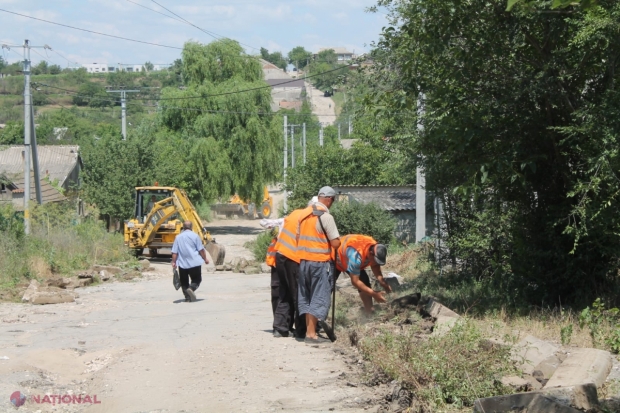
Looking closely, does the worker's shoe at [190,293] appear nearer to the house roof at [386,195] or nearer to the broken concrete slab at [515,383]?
the broken concrete slab at [515,383]

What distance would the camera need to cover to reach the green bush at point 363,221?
2536 cm

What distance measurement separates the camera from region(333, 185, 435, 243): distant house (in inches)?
1180

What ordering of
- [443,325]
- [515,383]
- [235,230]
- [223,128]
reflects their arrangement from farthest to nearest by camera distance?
[235,230] < [223,128] < [443,325] < [515,383]

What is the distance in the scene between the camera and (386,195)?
3256 centimetres

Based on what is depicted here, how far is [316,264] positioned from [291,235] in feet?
1.75

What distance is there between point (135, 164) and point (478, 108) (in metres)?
31.1

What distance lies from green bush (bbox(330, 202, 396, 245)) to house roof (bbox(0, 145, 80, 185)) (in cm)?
3564

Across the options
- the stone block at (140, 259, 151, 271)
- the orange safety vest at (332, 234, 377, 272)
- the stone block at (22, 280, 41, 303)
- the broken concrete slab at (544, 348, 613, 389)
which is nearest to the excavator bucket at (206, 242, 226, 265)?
the stone block at (140, 259, 151, 271)

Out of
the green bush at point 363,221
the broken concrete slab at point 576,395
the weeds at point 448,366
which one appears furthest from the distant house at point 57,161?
the broken concrete slab at point 576,395

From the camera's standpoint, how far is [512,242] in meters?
13.5

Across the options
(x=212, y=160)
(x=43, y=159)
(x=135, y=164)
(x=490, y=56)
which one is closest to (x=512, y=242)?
(x=490, y=56)

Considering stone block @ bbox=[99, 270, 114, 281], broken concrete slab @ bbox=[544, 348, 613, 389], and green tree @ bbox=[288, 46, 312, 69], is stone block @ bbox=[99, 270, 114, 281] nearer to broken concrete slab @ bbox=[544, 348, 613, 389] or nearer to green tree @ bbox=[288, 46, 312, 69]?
broken concrete slab @ bbox=[544, 348, 613, 389]

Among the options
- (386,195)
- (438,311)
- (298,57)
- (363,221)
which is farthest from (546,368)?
(298,57)

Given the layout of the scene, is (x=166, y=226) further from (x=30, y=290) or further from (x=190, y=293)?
(x=190, y=293)
